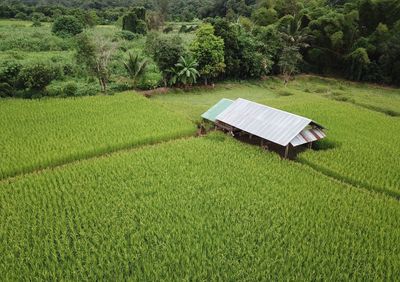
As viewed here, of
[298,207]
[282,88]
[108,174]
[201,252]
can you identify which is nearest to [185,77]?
[282,88]

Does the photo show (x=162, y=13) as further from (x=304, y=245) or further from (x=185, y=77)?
(x=304, y=245)

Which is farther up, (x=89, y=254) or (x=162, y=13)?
(x=162, y=13)

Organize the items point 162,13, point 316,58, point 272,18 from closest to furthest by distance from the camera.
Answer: point 316,58
point 272,18
point 162,13

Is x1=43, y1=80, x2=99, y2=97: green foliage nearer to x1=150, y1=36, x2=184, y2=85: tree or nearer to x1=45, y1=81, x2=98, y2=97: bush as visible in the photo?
x1=45, y1=81, x2=98, y2=97: bush

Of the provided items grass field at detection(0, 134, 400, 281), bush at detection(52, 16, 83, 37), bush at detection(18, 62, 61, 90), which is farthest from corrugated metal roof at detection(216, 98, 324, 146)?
bush at detection(52, 16, 83, 37)

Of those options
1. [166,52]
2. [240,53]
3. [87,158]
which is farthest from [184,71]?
[87,158]

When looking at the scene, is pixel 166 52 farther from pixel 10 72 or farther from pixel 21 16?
pixel 21 16
